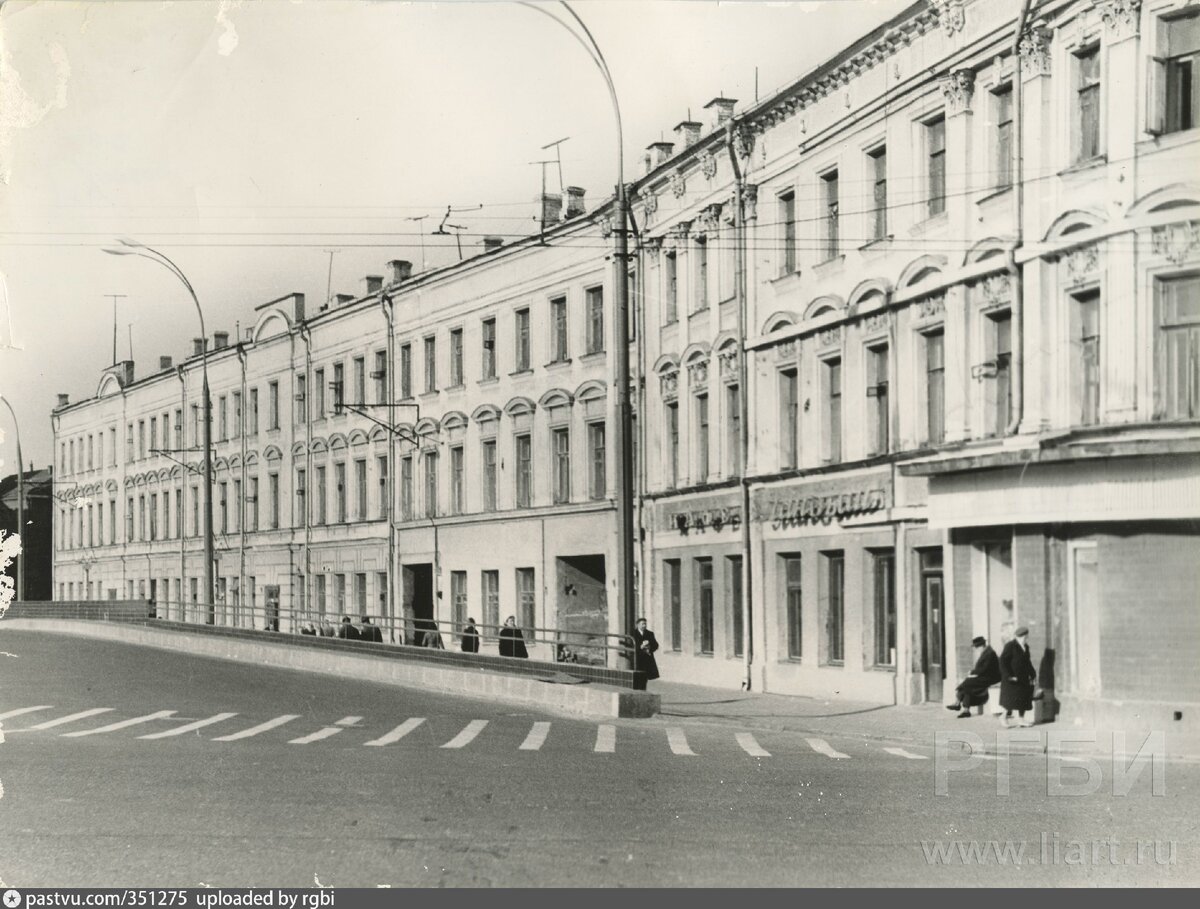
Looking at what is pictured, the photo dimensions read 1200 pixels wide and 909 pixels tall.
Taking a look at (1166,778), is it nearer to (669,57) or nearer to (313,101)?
(669,57)

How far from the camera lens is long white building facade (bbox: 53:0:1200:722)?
66.4 ft

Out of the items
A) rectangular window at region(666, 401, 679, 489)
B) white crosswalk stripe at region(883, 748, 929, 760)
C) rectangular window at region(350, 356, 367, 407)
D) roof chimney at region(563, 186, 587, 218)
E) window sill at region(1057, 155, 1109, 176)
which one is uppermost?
roof chimney at region(563, 186, 587, 218)

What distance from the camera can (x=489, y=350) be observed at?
4166cm

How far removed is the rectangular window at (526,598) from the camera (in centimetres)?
3888

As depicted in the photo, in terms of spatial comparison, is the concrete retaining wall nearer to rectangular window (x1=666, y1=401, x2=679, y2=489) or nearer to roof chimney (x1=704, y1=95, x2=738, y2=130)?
Result: rectangular window (x1=666, y1=401, x2=679, y2=489)

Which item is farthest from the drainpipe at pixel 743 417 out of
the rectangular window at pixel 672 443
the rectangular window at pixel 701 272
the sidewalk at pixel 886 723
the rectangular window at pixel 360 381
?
the rectangular window at pixel 360 381

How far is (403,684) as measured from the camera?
30.0m

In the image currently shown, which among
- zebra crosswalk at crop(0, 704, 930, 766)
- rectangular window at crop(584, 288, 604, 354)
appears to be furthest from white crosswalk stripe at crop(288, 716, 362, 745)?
rectangular window at crop(584, 288, 604, 354)

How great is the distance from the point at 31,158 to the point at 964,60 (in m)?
14.4

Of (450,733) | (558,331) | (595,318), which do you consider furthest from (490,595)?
(450,733)

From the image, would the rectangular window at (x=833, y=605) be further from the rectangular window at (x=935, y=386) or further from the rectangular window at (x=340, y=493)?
the rectangular window at (x=340, y=493)

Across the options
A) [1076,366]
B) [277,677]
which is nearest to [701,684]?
[277,677]

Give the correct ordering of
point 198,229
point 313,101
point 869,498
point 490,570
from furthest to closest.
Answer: point 490,570 < point 869,498 < point 198,229 < point 313,101

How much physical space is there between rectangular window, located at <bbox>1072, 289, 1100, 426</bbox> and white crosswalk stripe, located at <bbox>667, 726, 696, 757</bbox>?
7.07m
